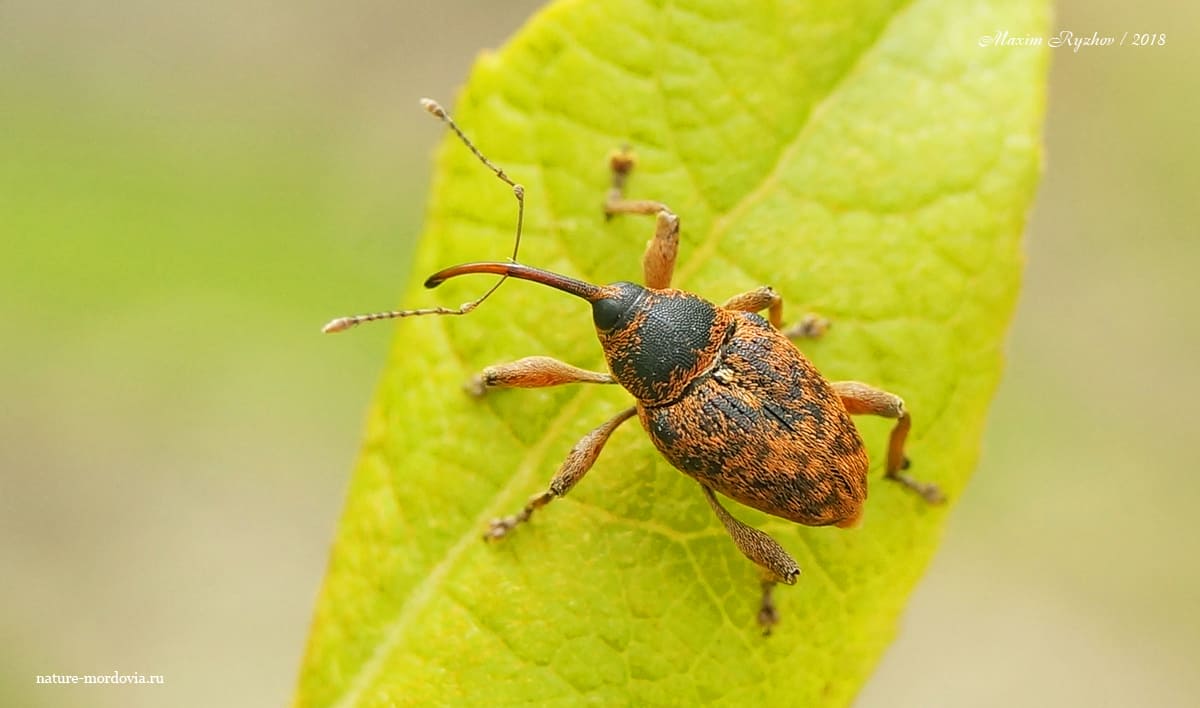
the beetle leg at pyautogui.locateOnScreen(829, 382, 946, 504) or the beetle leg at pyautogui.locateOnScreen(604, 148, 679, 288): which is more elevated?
the beetle leg at pyautogui.locateOnScreen(604, 148, 679, 288)

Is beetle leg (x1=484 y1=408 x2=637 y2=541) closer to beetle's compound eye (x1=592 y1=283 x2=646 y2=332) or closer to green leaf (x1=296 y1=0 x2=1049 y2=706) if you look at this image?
green leaf (x1=296 y1=0 x2=1049 y2=706)

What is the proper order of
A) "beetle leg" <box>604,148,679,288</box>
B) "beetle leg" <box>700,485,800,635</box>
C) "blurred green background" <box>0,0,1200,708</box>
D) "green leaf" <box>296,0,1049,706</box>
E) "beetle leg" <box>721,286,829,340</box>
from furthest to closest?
"blurred green background" <box>0,0,1200,708</box>, "beetle leg" <box>721,286,829,340</box>, "beetle leg" <box>604,148,679,288</box>, "beetle leg" <box>700,485,800,635</box>, "green leaf" <box>296,0,1049,706</box>

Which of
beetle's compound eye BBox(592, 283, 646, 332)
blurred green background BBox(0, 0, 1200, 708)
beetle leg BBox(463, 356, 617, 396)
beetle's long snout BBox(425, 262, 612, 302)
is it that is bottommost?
blurred green background BBox(0, 0, 1200, 708)

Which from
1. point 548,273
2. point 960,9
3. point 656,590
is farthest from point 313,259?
point 960,9

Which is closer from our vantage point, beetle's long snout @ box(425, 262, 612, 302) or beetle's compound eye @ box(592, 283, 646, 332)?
beetle's long snout @ box(425, 262, 612, 302)

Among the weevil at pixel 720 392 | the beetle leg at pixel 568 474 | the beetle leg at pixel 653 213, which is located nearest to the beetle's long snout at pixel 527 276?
the weevil at pixel 720 392

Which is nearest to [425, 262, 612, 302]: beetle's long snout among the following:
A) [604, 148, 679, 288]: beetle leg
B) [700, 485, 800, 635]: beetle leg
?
[604, 148, 679, 288]: beetle leg

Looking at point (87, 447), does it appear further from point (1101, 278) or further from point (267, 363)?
point (1101, 278)
